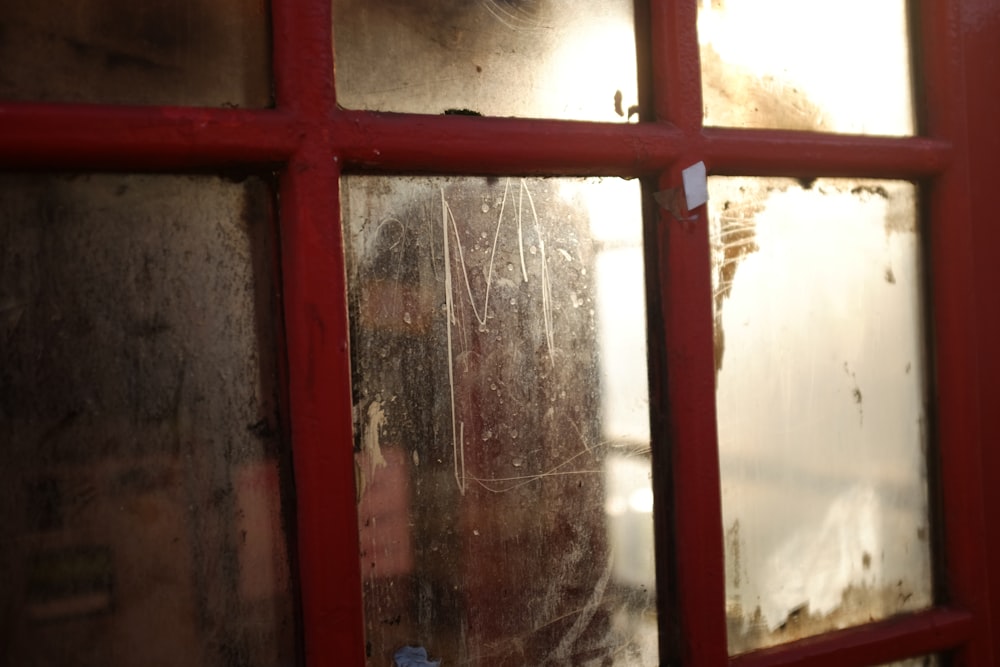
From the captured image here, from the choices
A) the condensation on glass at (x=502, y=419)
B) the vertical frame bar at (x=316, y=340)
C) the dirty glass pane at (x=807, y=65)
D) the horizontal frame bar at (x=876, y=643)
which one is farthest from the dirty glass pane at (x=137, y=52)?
the horizontal frame bar at (x=876, y=643)

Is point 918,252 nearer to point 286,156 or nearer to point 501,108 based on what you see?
point 501,108

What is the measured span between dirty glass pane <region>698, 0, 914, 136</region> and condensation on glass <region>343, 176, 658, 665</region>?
265mm

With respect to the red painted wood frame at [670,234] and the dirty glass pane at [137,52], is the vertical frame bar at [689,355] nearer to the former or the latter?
the red painted wood frame at [670,234]

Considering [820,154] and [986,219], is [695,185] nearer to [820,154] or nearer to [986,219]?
[820,154]

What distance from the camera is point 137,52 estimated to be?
0.90 meters

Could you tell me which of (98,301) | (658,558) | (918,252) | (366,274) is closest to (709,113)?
(918,252)

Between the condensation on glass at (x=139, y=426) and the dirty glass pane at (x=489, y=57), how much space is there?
0.74ft

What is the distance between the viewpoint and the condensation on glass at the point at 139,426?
0.86 m

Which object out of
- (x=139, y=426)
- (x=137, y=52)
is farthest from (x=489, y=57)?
(x=139, y=426)

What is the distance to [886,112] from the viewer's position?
1.30 metres

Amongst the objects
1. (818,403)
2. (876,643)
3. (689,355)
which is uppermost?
(689,355)

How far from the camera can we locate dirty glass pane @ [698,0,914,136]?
1.18 m

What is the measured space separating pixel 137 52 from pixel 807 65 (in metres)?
1.03

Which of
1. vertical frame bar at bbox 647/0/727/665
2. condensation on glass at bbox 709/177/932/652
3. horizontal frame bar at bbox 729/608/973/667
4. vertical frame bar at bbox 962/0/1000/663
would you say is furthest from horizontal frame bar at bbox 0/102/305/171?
vertical frame bar at bbox 962/0/1000/663
